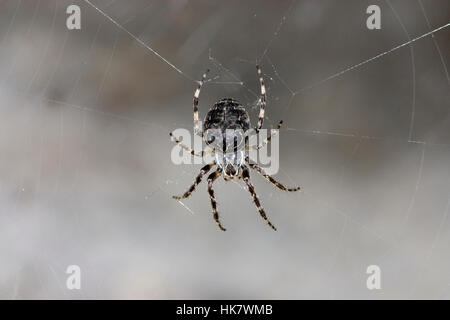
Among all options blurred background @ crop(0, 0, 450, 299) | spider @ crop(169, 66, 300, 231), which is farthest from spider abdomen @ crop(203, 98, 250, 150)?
blurred background @ crop(0, 0, 450, 299)

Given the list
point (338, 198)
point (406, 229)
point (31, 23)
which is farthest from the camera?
point (338, 198)

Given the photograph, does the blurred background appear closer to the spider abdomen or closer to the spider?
the spider

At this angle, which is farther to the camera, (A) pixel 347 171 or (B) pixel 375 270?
(A) pixel 347 171

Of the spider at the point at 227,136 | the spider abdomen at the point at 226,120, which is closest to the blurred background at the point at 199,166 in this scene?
the spider at the point at 227,136

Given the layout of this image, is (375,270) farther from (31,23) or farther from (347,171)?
(31,23)

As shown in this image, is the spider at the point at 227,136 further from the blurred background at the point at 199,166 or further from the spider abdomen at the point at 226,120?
the blurred background at the point at 199,166

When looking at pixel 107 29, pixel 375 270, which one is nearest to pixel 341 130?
pixel 375 270

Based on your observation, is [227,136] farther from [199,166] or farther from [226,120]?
[199,166]

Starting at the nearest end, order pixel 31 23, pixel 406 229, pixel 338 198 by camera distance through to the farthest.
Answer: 1. pixel 31 23
2. pixel 406 229
3. pixel 338 198

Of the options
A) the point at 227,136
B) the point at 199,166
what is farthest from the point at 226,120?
the point at 199,166
